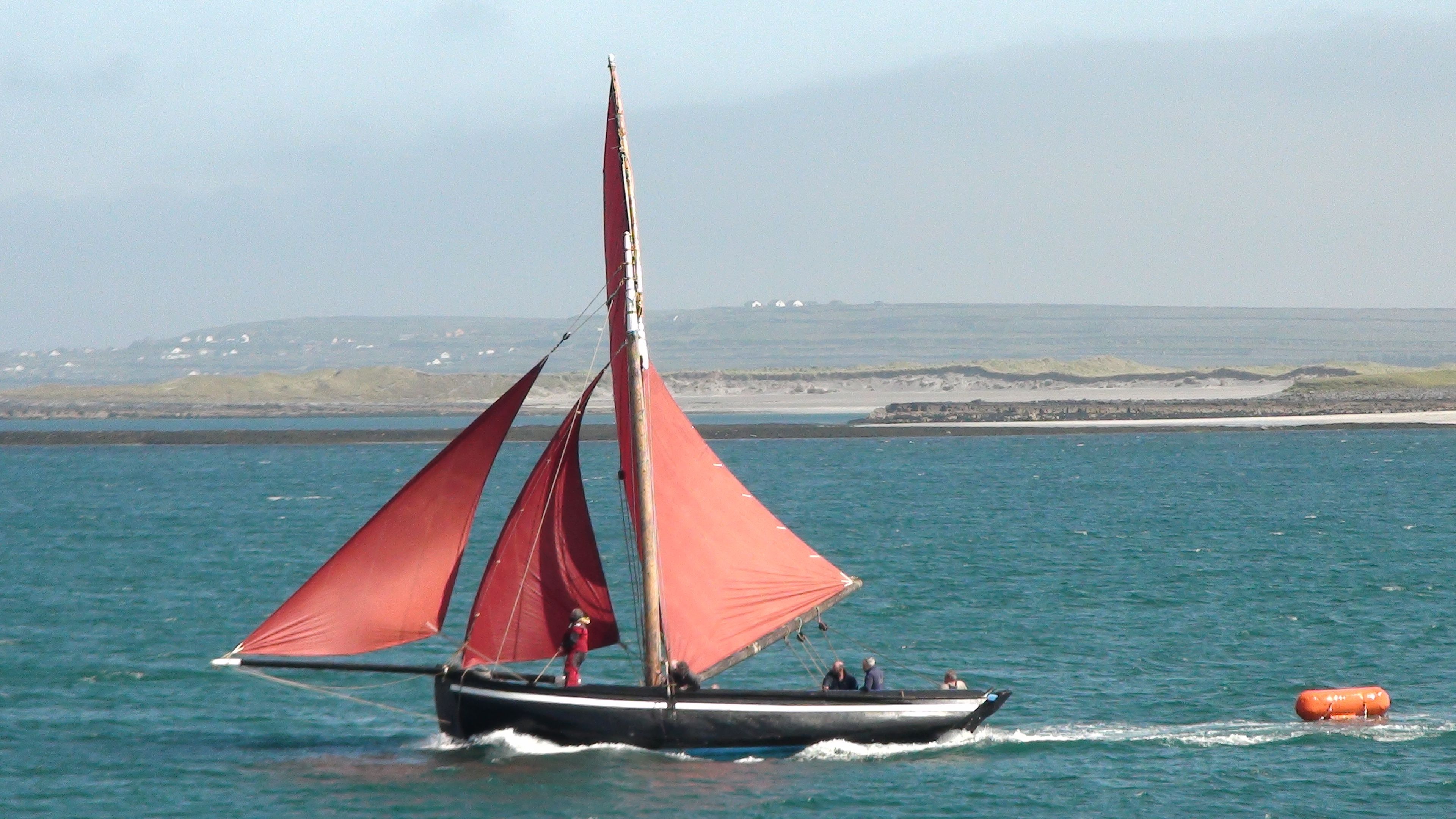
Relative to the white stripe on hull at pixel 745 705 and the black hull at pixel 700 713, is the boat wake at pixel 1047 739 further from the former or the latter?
the white stripe on hull at pixel 745 705

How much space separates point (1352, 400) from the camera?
142625mm

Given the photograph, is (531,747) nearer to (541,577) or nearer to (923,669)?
(541,577)

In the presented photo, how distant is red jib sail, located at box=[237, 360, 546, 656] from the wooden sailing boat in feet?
0.08

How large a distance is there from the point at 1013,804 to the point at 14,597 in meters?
31.8

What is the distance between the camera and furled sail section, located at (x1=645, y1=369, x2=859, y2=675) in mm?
24875

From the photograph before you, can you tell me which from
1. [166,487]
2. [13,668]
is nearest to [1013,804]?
[13,668]

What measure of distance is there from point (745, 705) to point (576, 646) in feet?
8.60

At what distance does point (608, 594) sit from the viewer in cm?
2519

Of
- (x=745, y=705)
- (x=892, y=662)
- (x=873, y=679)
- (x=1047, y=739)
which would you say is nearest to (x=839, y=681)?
(x=873, y=679)

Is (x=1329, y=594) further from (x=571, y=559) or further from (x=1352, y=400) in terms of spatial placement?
(x=1352, y=400)

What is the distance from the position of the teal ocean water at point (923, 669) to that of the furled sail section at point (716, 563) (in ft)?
6.05

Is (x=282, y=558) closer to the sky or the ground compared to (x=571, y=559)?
closer to the ground

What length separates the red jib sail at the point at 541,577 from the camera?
25.1 meters

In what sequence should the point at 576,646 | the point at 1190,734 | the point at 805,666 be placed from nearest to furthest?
the point at 576,646, the point at 1190,734, the point at 805,666
